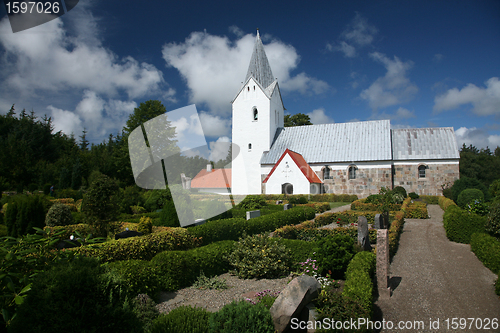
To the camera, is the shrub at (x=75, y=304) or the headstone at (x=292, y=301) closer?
the shrub at (x=75, y=304)

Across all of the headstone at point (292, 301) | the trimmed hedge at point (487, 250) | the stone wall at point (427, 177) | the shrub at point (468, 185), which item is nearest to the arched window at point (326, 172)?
the stone wall at point (427, 177)

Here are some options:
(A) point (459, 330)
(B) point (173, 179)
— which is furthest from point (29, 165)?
(A) point (459, 330)

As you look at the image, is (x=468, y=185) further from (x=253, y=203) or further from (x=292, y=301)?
(x=292, y=301)

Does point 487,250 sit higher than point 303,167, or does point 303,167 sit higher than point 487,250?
point 303,167

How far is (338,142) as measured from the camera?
24.6 m

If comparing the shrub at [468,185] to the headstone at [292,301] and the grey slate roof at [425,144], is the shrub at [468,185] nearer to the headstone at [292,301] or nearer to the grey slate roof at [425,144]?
the grey slate roof at [425,144]

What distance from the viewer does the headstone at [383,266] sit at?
4.81m

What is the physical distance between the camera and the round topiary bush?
1006 cm

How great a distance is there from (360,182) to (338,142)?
13.7 feet

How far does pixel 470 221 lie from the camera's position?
822cm

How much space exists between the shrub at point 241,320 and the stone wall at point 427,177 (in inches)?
899

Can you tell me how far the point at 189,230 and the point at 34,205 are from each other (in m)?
6.08
